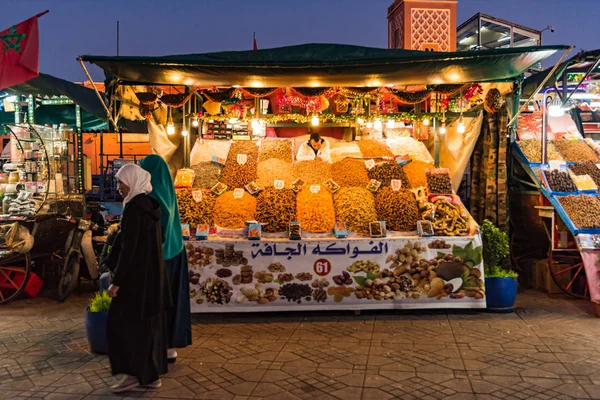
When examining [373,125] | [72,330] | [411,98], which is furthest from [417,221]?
[72,330]

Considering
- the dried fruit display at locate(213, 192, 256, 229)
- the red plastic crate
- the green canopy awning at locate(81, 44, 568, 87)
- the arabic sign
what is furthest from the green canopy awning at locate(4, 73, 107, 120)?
the arabic sign

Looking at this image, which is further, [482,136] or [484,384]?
[482,136]

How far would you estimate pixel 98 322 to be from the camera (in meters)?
4.65

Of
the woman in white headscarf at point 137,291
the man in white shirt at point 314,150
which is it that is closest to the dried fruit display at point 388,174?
the man in white shirt at point 314,150

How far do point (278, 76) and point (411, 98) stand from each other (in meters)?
1.84

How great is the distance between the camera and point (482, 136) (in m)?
7.72

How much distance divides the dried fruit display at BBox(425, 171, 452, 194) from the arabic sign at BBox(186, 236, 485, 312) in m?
0.89

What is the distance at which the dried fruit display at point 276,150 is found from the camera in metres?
7.56

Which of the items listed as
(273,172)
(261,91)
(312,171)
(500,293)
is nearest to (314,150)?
(312,171)

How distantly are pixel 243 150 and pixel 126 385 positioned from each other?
4272 millimetres

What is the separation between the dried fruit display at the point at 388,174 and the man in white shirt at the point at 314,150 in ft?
3.05

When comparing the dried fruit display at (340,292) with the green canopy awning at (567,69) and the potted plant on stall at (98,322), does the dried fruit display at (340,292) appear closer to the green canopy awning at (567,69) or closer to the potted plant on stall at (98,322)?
the potted plant on stall at (98,322)

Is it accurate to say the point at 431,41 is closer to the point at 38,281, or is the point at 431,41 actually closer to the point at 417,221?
the point at 417,221

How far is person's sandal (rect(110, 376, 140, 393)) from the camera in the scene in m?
3.84
